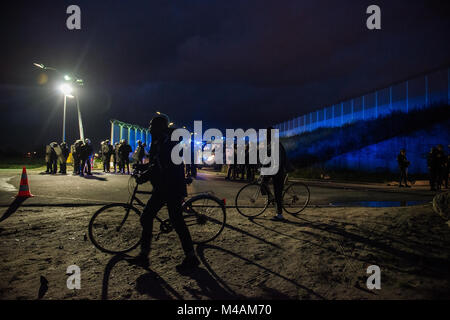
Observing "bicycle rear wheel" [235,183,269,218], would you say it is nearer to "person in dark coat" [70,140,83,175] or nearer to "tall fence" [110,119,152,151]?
"person in dark coat" [70,140,83,175]

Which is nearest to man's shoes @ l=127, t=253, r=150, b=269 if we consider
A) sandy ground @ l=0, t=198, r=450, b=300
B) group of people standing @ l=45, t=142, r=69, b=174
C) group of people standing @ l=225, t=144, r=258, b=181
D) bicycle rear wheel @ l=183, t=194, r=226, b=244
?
sandy ground @ l=0, t=198, r=450, b=300

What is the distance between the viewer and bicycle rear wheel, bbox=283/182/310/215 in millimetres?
6453

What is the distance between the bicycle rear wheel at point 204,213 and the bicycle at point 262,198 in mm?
1505

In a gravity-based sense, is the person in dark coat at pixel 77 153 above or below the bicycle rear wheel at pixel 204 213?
above

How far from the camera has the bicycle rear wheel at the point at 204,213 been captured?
14.5ft

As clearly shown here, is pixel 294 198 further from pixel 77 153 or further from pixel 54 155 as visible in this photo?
pixel 54 155

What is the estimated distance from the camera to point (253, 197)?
616 cm

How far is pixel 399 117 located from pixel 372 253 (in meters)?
18.1

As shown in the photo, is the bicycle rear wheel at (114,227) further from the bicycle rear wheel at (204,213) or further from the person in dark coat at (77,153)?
the person in dark coat at (77,153)

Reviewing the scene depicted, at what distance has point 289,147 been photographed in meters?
29.0

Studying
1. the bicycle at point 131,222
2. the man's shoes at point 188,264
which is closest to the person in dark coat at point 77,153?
the bicycle at point 131,222
